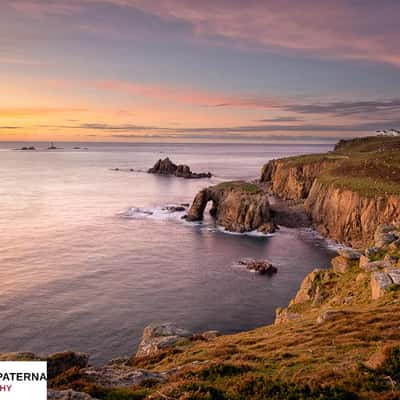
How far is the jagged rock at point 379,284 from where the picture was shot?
29.0m

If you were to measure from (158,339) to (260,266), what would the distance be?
4039 cm

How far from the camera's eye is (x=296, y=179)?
437 ft

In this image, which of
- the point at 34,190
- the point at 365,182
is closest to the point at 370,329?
the point at 365,182

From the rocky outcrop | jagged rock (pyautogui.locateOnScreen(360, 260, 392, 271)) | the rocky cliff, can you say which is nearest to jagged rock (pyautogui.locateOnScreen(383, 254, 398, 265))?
jagged rock (pyautogui.locateOnScreen(360, 260, 392, 271))

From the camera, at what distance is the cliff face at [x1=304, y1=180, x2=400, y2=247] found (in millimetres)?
75500

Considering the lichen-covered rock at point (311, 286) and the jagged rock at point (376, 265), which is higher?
the jagged rock at point (376, 265)

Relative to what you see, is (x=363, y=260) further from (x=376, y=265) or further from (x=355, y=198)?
(x=355, y=198)

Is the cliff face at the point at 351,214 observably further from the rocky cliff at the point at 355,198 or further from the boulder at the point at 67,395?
the boulder at the point at 67,395

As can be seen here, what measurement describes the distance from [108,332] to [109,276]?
18.0 metres

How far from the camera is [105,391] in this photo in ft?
46.0

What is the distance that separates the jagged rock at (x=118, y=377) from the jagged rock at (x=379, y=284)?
2048cm

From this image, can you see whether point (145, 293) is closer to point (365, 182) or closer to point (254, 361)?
point (254, 361)

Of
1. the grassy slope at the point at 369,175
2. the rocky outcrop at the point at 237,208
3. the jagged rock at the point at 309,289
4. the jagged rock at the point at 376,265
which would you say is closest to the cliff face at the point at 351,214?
the grassy slope at the point at 369,175
